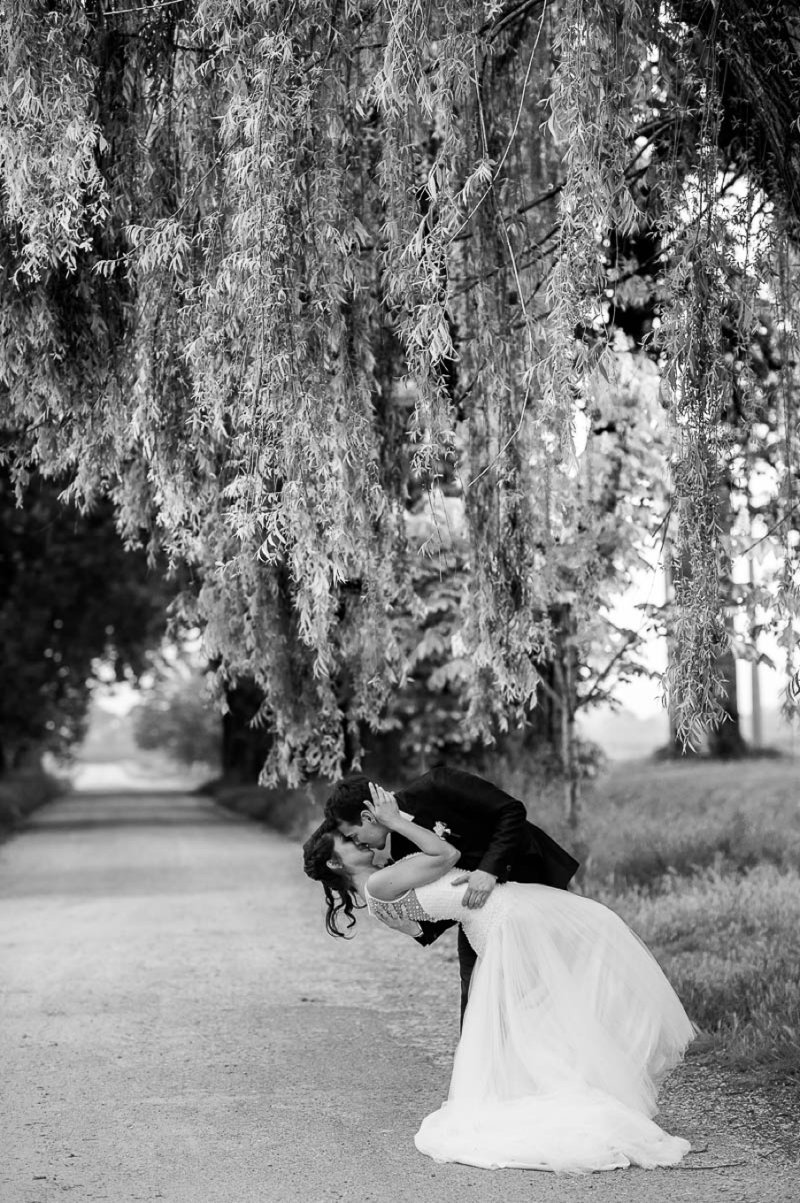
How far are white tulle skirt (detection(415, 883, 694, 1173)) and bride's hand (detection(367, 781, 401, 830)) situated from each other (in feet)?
1.20

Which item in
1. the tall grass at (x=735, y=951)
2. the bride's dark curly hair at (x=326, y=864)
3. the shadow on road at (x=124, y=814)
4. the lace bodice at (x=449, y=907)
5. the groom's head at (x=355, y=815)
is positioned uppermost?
the groom's head at (x=355, y=815)

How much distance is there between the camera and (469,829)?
6105 millimetres

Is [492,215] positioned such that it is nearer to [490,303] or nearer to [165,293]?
[490,303]

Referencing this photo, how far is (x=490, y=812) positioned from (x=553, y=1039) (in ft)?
3.02

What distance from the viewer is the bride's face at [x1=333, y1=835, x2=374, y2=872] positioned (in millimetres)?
6090

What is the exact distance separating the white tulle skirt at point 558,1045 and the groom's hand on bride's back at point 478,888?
76mm

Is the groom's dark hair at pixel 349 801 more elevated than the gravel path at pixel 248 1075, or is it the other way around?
the groom's dark hair at pixel 349 801

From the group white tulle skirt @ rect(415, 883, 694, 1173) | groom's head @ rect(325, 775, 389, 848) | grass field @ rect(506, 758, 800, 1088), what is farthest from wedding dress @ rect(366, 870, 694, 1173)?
grass field @ rect(506, 758, 800, 1088)

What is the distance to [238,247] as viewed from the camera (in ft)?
23.2

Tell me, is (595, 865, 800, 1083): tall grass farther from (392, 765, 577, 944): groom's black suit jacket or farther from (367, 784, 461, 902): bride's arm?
(367, 784, 461, 902): bride's arm

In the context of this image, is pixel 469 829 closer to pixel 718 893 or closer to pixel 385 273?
pixel 385 273

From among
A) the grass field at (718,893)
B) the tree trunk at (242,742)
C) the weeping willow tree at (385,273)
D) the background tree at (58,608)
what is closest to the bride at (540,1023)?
the weeping willow tree at (385,273)

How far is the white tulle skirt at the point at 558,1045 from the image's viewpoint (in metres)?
5.41

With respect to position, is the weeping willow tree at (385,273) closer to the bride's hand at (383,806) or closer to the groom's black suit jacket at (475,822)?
the groom's black suit jacket at (475,822)
